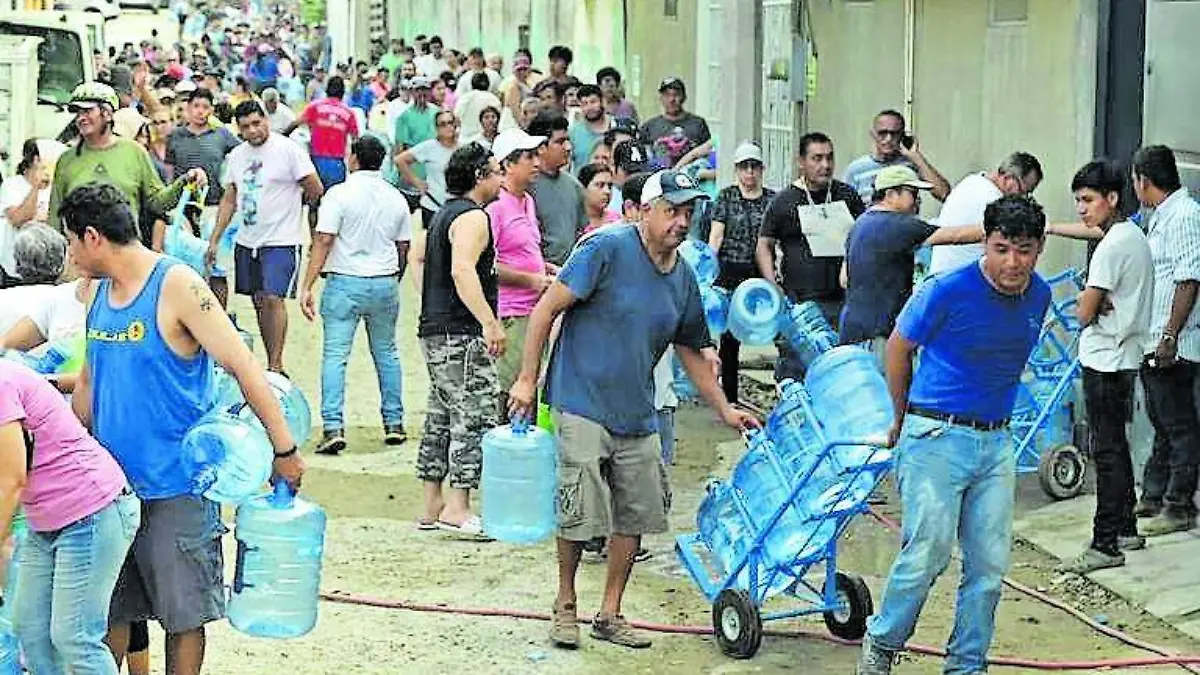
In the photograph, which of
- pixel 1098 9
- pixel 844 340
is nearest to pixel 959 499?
pixel 844 340

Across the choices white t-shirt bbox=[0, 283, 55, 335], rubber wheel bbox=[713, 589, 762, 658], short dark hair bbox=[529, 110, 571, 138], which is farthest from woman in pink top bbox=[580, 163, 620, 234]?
white t-shirt bbox=[0, 283, 55, 335]

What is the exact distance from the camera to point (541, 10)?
33438mm

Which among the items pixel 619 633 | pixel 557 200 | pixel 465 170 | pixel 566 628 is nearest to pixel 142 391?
pixel 566 628

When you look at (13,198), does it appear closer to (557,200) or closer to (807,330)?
(557,200)

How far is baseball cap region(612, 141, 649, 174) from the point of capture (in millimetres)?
13328

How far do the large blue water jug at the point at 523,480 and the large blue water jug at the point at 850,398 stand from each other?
113cm

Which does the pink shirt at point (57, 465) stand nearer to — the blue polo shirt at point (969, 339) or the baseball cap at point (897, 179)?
the blue polo shirt at point (969, 339)

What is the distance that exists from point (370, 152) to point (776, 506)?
16.1 feet

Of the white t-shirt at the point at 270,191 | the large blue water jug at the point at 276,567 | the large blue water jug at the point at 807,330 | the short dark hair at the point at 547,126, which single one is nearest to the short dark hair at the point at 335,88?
the white t-shirt at the point at 270,191

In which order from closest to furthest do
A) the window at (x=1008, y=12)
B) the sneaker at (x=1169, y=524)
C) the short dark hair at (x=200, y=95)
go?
the sneaker at (x=1169, y=524) < the window at (x=1008, y=12) < the short dark hair at (x=200, y=95)

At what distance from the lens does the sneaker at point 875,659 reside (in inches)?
307

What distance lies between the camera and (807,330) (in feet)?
38.3

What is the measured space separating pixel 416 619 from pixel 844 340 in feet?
9.92

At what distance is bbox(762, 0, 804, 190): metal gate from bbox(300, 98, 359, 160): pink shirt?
5.03m
